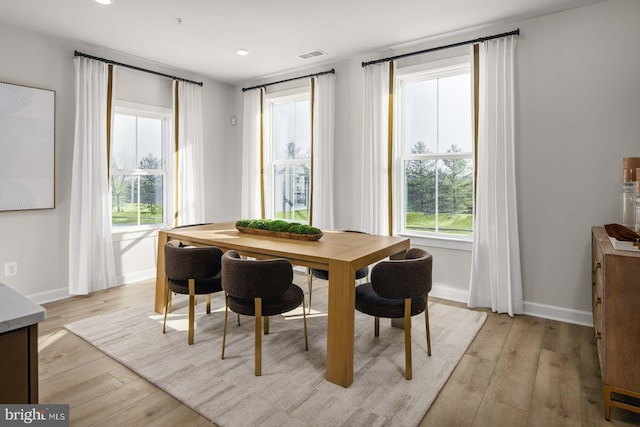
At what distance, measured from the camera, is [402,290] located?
2.27 m

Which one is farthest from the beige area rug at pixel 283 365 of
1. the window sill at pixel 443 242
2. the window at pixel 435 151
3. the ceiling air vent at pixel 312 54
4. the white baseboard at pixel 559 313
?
the ceiling air vent at pixel 312 54

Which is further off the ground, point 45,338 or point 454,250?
point 454,250

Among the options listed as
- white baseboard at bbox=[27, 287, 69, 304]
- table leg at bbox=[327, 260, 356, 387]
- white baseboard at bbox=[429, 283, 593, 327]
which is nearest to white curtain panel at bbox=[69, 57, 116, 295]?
white baseboard at bbox=[27, 287, 69, 304]

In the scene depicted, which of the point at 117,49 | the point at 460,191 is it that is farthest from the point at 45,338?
the point at 460,191

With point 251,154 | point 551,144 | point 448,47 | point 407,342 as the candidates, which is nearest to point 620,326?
point 407,342

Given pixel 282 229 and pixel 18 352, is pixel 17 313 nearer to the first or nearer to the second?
pixel 18 352

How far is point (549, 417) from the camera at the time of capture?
196 centimetres

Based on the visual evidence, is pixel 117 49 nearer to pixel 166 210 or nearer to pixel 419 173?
pixel 166 210

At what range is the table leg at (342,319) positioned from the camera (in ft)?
7.25

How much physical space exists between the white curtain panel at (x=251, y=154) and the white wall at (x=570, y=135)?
9.81 ft

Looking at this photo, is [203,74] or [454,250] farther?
[203,74]

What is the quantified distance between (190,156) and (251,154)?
86cm

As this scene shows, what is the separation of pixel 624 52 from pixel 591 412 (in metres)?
→ 2.74

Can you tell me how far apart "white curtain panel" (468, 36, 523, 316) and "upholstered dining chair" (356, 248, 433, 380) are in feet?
4.79
